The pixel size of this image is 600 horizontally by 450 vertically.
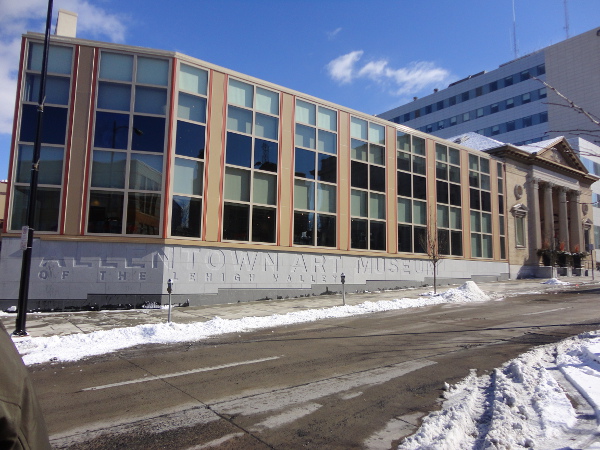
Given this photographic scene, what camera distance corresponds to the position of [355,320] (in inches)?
532

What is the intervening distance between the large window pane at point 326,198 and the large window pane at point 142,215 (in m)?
8.70

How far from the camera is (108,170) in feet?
56.6

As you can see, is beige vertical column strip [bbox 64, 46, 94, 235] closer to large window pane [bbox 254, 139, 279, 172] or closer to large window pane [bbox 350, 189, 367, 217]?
large window pane [bbox 254, 139, 279, 172]

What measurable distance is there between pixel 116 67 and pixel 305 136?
31.5ft

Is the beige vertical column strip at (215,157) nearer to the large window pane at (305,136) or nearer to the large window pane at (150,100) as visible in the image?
the large window pane at (150,100)

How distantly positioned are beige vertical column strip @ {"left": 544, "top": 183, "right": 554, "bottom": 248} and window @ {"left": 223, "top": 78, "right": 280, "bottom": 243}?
99.2 feet

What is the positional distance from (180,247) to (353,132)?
12.6 metres

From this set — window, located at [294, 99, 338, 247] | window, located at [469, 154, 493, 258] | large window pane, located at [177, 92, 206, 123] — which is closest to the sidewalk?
window, located at [294, 99, 338, 247]

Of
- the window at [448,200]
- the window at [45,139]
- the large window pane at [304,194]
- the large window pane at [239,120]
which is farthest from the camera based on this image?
the window at [448,200]

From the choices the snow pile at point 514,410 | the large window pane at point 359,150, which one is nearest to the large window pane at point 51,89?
the large window pane at point 359,150

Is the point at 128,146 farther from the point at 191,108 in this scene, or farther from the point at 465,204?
the point at 465,204

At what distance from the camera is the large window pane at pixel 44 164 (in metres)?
16.3

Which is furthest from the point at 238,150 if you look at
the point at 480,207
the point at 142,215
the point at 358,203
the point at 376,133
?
the point at 480,207

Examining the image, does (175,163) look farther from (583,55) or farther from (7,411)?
(583,55)
